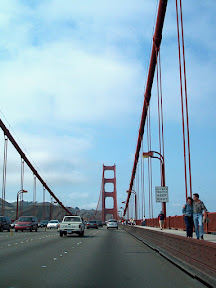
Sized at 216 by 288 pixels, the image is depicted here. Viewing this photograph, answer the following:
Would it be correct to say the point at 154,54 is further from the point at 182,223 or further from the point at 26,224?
the point at 26,224

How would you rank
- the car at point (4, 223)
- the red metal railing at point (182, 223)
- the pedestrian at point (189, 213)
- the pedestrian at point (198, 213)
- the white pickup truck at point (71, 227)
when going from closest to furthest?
the pedestrian at point (198, 213) → the pedestrian at point (189, 213) → the red metal railing at point (182, 223) → the white pickup truck at point (71, 227) → the car at point (4, 223)

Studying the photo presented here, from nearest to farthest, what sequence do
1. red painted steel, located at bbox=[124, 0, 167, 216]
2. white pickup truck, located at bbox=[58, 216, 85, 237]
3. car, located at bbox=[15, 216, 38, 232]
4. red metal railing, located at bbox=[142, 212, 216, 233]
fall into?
red metal railing, located at bbox=[142, 212, 216, 233] < white pickup truck, located at bbox=[58, 216, 85, 237] < red painted steel, located at bbox=[124, 0, 167, 216] < car, located at bbox=[15, 216, 38, 232]

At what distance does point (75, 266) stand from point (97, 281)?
2.48 meters

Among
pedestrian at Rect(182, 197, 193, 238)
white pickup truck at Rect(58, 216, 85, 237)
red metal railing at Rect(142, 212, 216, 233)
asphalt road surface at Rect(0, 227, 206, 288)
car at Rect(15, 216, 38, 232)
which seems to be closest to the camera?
asphalt road surface at Rect(0, 227, 206, 288)

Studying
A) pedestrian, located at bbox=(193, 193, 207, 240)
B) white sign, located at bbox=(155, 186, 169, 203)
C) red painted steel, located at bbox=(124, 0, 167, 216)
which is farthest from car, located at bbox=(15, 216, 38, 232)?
pedestrian, located at bbox=(193, 193, 207, 240)

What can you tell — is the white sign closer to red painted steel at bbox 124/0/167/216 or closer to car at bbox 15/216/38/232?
red painted steel at bbox 124/0/167/216

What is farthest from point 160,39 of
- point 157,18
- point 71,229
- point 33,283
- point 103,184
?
point 103,184

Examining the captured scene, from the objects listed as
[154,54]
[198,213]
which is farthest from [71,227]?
[154,54]

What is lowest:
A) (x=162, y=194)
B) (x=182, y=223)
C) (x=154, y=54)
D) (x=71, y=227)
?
(x=71, y=227)

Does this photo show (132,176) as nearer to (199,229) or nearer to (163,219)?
(163,219)

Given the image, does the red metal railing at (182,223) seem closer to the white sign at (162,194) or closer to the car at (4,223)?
the white sign at (162,194)

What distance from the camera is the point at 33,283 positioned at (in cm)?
761

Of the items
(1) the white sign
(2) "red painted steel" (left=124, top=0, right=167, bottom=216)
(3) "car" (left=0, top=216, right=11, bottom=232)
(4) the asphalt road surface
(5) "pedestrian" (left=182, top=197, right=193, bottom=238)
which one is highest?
(2) "red painted steel" (left=124, top=0, right=167, bottom=216)

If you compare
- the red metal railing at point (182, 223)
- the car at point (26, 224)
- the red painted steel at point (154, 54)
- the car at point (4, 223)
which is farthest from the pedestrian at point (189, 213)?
the car at point (4, 223)
